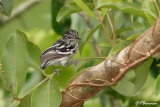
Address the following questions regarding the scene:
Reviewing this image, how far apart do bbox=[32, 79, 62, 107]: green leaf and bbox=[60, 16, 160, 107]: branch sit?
58 mm

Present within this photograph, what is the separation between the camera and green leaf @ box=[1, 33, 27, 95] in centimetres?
171

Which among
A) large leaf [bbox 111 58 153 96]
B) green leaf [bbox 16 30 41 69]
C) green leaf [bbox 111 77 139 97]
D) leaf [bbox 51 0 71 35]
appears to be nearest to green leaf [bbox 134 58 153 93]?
large leaf [bbox 111 58 153 96]

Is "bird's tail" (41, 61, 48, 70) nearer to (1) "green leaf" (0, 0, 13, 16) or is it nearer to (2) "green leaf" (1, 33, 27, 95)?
(2) "green leaf" (1, 33, 27, 95)

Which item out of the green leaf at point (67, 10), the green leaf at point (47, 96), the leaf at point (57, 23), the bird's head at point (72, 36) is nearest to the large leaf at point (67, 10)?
the green leaf at point (67, 10)

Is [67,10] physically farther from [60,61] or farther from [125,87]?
[125,87]

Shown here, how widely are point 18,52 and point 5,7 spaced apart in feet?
0.66

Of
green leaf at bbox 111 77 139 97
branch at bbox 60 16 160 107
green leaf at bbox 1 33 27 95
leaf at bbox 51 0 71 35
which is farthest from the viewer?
leaf at bbox 51 0 71 35

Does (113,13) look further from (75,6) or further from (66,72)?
(66,72)

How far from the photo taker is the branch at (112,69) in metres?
1.59

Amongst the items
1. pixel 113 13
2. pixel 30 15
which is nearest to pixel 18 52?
pixel 113 13

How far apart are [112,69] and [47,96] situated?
271 millimetres

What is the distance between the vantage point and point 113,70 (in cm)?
167

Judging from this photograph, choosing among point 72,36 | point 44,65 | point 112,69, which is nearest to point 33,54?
point 44,65

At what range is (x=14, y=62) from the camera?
1738 millimetres
